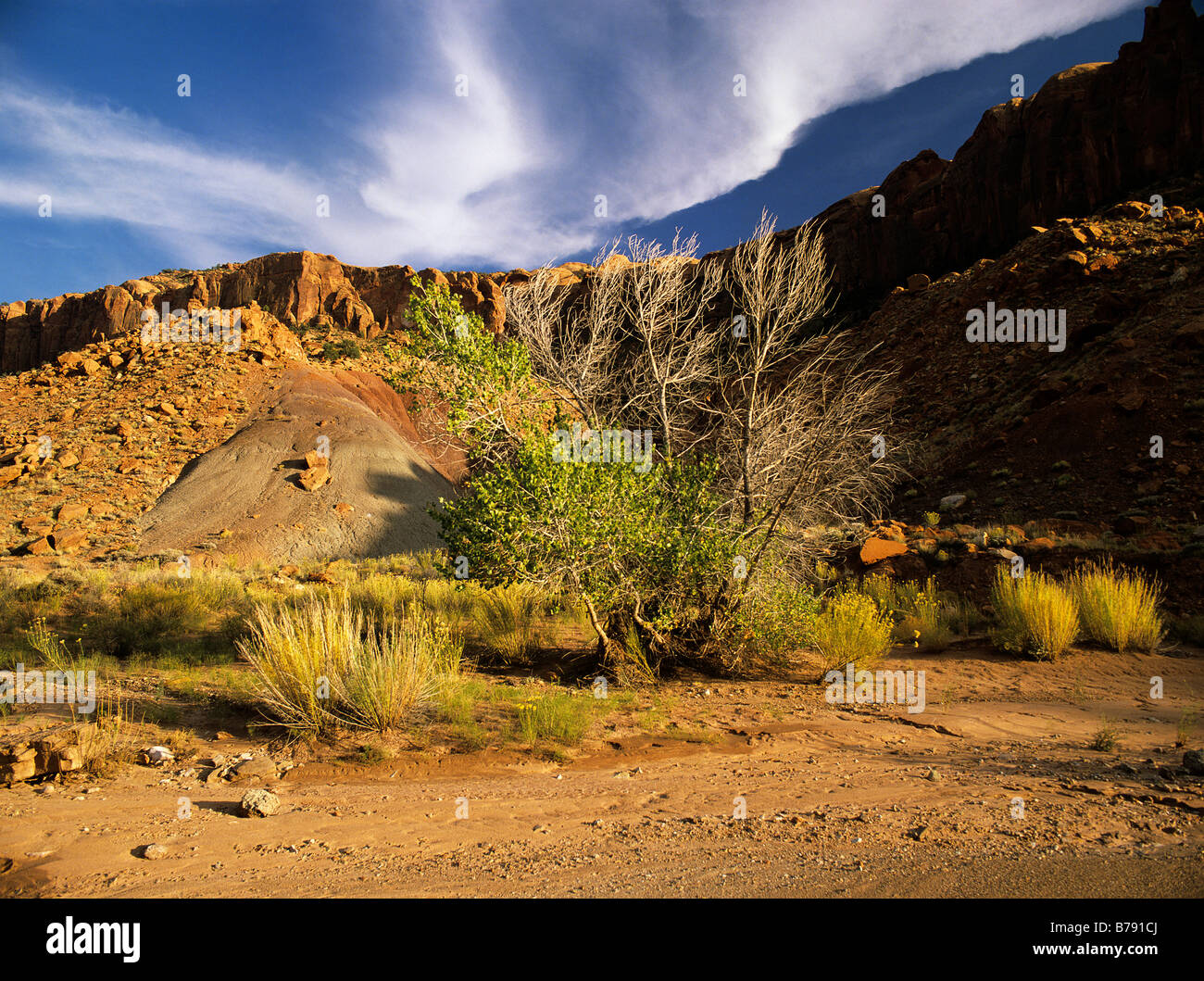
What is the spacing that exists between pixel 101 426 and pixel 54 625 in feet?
79.2

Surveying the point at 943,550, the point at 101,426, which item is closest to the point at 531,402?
the point at 943,550

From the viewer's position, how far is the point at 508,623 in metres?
8.79

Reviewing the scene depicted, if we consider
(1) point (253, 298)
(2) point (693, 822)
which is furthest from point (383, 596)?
(1) point (253, 298)

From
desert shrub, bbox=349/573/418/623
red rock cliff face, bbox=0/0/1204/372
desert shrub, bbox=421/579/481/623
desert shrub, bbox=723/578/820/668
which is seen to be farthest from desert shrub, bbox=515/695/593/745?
red rock cliff face, bbox=0/0/1204/372

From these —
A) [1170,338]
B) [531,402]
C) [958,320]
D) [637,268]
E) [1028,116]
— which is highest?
[1028,116]

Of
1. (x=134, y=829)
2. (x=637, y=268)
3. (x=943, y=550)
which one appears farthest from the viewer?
(x=943, y=550)

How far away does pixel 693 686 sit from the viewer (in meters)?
7.15

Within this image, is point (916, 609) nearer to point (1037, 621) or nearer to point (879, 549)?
point (1037, 621)

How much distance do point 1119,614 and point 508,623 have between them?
8196 mm

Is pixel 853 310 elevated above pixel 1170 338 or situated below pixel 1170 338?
above

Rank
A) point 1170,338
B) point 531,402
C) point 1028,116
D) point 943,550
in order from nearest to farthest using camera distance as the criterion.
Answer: point 531,402 → point 943,550 → point 1170,338 → point 1028,116

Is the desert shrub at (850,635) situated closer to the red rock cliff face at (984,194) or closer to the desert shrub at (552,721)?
the desert shrub at (552,721)
